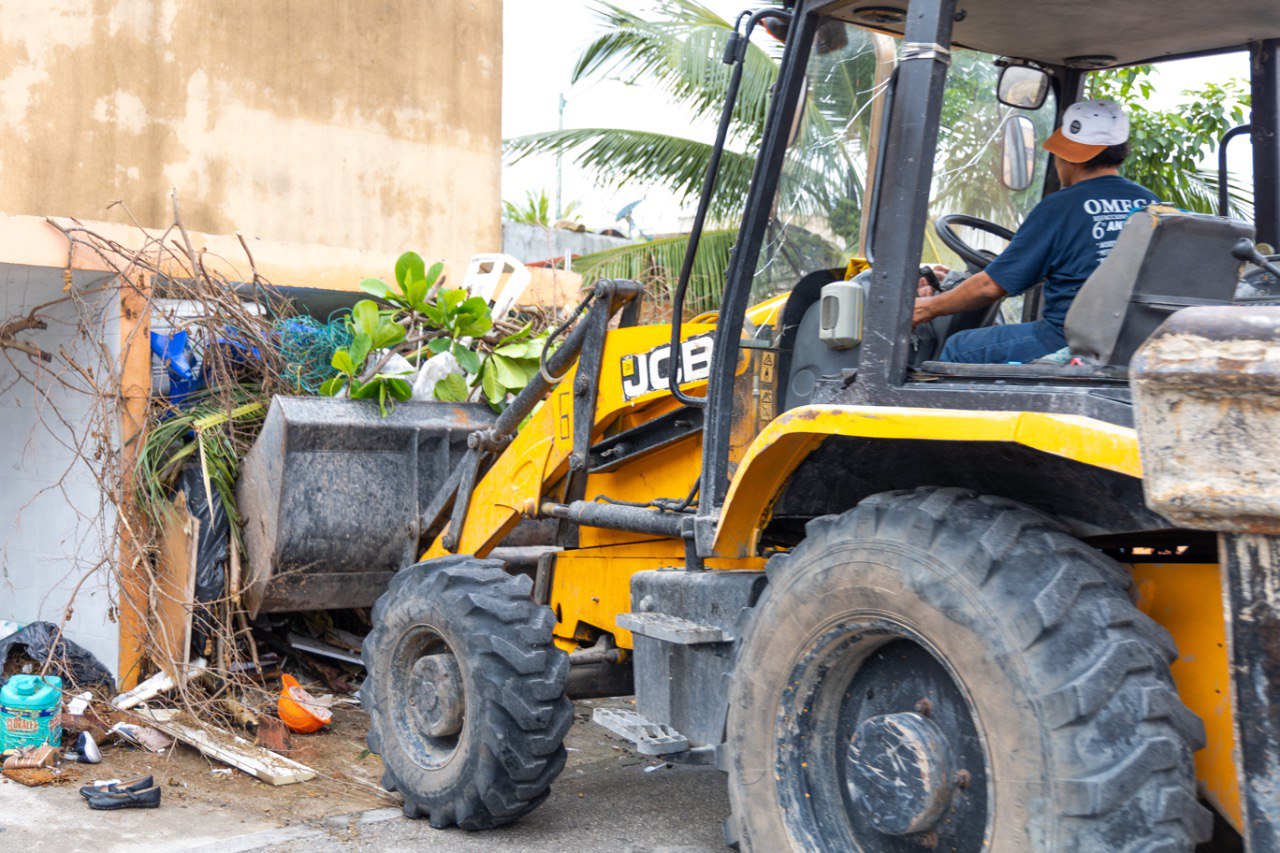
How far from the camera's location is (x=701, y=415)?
4621 millimetres

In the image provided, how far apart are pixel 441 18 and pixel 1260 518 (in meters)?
7.74

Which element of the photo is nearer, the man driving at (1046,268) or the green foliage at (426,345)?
the man driving at (1046,268)

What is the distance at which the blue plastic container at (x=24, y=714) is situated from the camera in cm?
558

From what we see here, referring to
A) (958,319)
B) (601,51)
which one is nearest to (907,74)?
(958,319)

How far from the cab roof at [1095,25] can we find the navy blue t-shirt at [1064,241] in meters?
0.66

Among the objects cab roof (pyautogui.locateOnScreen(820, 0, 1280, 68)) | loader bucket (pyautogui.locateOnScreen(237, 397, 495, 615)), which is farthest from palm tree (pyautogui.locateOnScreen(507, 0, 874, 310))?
cab roof (pyautogui.locateOnScreen(820, 0, 1280, 68))

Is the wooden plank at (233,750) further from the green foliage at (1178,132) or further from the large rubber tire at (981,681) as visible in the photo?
the green foliage at (1178,132)

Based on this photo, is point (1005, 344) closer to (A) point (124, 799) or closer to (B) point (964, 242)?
(B) point (964, 242)

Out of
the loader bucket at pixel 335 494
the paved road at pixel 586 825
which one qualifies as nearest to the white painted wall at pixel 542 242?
the loader bucket at pixel 335 494

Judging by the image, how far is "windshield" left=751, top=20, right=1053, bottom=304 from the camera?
12.1ft

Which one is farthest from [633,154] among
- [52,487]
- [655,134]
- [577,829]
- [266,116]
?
[577,829]

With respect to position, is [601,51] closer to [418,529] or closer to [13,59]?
[13,59]

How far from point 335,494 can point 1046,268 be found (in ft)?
12.5

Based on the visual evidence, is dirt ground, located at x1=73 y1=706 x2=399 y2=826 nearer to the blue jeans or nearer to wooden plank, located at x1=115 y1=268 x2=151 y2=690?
wooden plank, located at x1=115 y1=268 x2=151 y2=690
